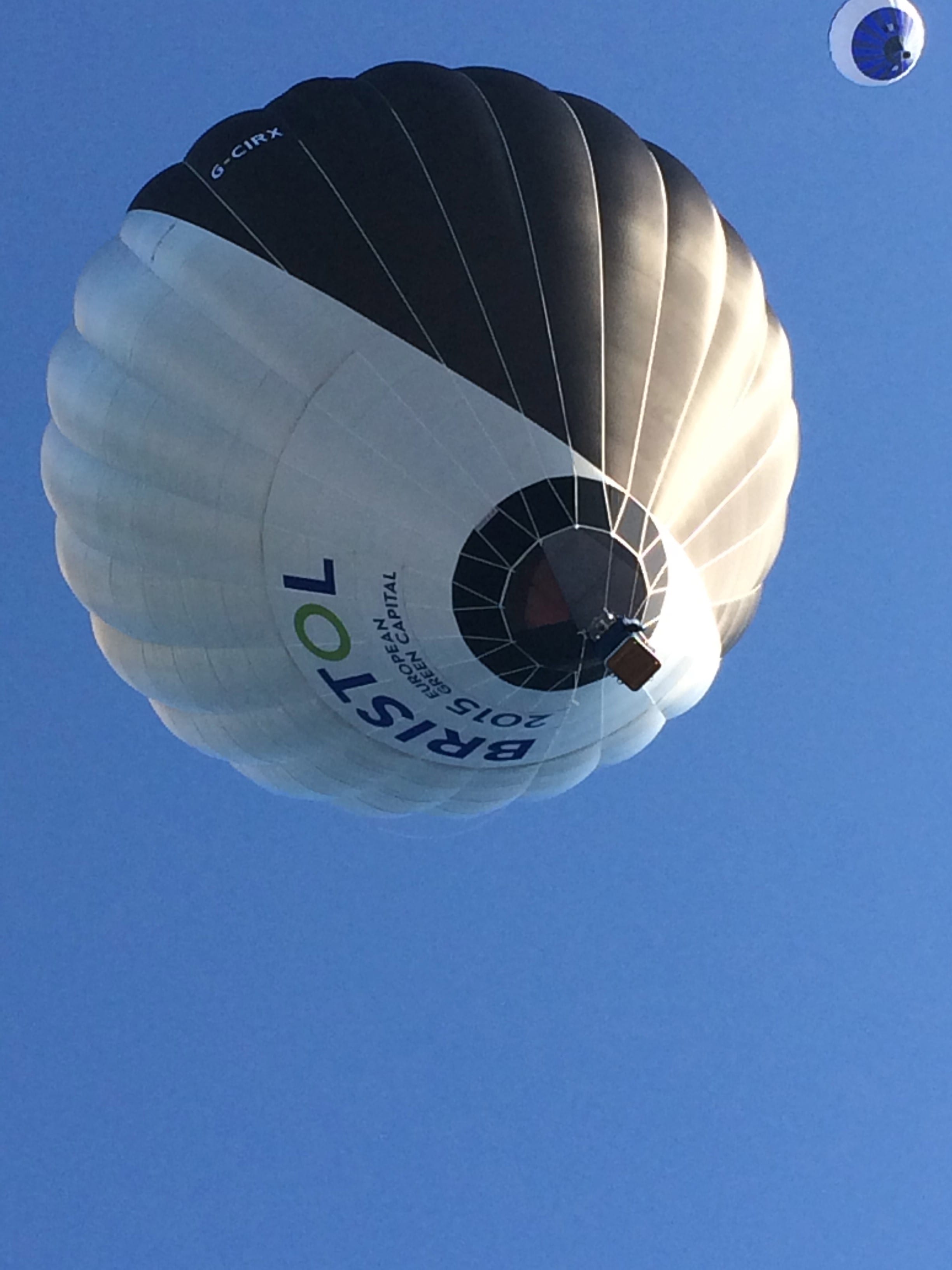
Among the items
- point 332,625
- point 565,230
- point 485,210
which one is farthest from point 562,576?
point 485,210

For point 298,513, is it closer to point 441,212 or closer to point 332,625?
point 332,625

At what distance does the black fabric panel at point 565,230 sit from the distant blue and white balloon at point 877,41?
227 inches

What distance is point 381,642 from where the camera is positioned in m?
15.1

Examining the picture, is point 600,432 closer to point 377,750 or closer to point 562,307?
point 562,307

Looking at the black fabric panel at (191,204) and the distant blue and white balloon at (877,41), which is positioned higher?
the distant blue and white balloon at (877,41)

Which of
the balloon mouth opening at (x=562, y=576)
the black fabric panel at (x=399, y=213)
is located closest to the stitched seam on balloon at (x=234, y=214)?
the black fabric panel at (x=399, y=213)

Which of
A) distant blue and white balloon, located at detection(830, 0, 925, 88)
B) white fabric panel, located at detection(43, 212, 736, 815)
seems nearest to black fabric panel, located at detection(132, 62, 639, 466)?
white fabric panel, located at detection(43, 212, 736, 815)

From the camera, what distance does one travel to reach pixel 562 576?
14.3 meters

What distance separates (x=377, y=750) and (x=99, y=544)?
3278mm

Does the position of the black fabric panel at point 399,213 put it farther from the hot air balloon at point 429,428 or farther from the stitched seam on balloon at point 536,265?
the stitched seam on balloon at point 536,265

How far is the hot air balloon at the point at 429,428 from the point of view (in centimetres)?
1455

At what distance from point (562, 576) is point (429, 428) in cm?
161

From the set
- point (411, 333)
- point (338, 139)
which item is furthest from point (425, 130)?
point (411, 333)

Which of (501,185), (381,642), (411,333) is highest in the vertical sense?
→ (501,185)
